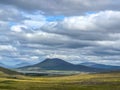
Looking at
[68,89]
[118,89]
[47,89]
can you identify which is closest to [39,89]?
[47,89]

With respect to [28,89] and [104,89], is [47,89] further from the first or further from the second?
[104,89]

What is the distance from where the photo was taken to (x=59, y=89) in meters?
170

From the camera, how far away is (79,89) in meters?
174

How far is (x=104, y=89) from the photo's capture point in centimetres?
17800

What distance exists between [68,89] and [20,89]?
26.3 m

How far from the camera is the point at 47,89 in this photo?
168m

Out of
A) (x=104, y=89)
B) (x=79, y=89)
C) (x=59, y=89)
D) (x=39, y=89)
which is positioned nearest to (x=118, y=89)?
(x=104, y=89)

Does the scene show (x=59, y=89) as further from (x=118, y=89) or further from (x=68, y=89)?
(x=118, y=89)

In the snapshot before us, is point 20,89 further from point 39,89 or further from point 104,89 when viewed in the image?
point 104,89

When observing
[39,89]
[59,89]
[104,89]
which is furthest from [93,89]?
[39,89]

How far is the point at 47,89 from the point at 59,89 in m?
6.86

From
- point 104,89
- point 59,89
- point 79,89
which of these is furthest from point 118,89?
point 59,89

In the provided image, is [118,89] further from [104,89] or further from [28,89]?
[28,89]

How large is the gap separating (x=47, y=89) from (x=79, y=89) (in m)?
18.7
